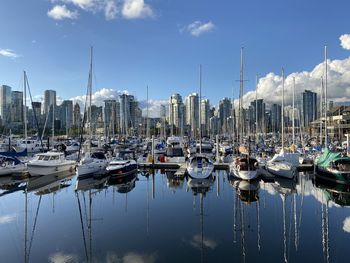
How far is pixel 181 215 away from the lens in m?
21.0

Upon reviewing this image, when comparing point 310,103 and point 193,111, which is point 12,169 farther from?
point 310,103

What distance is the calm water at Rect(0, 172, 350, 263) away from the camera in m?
14.3

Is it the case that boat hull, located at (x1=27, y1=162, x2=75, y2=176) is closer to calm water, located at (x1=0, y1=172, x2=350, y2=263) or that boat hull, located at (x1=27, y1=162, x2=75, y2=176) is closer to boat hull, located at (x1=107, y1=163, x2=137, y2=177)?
calm water, located at (x1=0, y1=172, x2=350, y2=263)

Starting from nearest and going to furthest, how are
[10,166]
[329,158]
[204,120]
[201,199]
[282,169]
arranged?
[201,199], [329,158], [282,169], [10,166], [204,120]

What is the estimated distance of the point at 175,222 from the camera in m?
19.3

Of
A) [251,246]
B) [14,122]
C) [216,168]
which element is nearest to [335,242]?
[251,246]

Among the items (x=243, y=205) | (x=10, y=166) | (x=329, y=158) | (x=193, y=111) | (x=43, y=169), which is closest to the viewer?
(x=243, y=205)

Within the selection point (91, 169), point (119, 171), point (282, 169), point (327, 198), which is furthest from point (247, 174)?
point (91, 169)

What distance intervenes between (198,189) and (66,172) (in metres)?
18.3

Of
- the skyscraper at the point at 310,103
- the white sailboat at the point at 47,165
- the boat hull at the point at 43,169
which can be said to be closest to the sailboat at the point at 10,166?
the white sailboat at the point at 47,165

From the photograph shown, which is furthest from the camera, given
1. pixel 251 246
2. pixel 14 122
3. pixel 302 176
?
pixel 14 122

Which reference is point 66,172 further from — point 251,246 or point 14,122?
point 14,122

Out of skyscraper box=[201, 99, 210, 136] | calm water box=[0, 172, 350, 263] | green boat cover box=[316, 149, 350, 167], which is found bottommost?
calm water box=[0, 172, 350, 263]

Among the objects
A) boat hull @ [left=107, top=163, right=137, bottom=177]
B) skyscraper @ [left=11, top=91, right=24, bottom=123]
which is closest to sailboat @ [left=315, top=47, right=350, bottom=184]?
boat hull @ [left=107, top=163, right=137, bottom=177]
